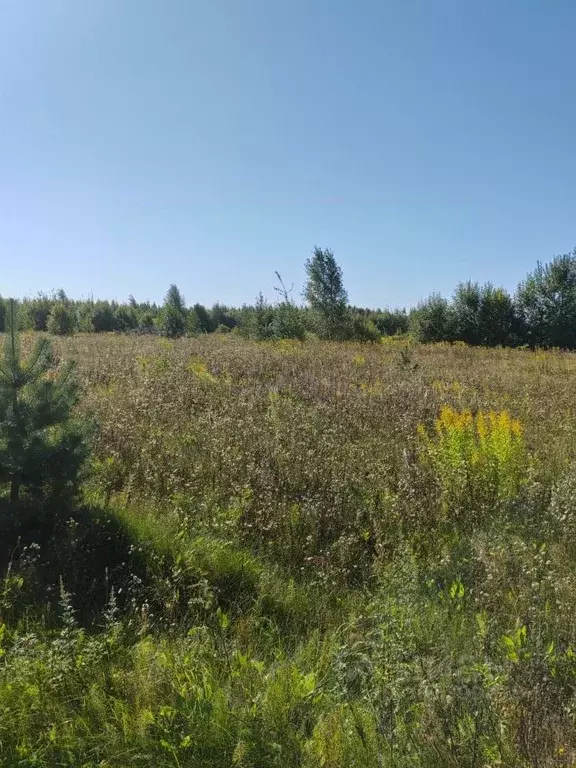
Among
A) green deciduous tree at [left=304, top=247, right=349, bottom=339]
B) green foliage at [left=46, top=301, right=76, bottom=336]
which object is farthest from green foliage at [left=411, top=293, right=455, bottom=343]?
green foliage at [left=46, top=301, right=76, bottom=336]

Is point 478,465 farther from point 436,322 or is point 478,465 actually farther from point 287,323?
point 436,322

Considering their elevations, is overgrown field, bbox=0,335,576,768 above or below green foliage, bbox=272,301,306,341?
below

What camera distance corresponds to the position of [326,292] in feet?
95.4

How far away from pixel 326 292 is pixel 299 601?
2675 centimetres

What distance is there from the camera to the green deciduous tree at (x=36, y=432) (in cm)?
349

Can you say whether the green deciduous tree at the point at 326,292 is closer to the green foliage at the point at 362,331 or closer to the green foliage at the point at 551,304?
the green foliage at the point at 362,331

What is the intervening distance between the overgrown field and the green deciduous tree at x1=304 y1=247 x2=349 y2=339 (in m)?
21.7

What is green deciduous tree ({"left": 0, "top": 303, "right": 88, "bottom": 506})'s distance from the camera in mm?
3486

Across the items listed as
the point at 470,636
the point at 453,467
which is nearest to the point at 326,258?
the point at 453,467

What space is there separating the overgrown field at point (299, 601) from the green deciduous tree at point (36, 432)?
0.36 metres

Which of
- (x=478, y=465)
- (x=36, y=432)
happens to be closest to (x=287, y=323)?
(x=478, y=465)

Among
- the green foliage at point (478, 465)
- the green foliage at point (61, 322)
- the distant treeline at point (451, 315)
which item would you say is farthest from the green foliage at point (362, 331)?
the green foliage at point (478, 465)

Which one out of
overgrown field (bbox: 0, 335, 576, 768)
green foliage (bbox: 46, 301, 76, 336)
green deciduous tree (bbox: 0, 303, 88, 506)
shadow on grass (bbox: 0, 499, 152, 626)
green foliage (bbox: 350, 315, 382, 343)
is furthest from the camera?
green foliage (bbox: 46, 301, 76, 336)

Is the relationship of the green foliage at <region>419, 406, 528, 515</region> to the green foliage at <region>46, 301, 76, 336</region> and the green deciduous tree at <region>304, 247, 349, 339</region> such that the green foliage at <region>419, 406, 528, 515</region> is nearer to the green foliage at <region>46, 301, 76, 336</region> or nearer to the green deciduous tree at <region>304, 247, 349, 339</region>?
the green deciduous tree at <region>304, 247, 349, 339</region>
